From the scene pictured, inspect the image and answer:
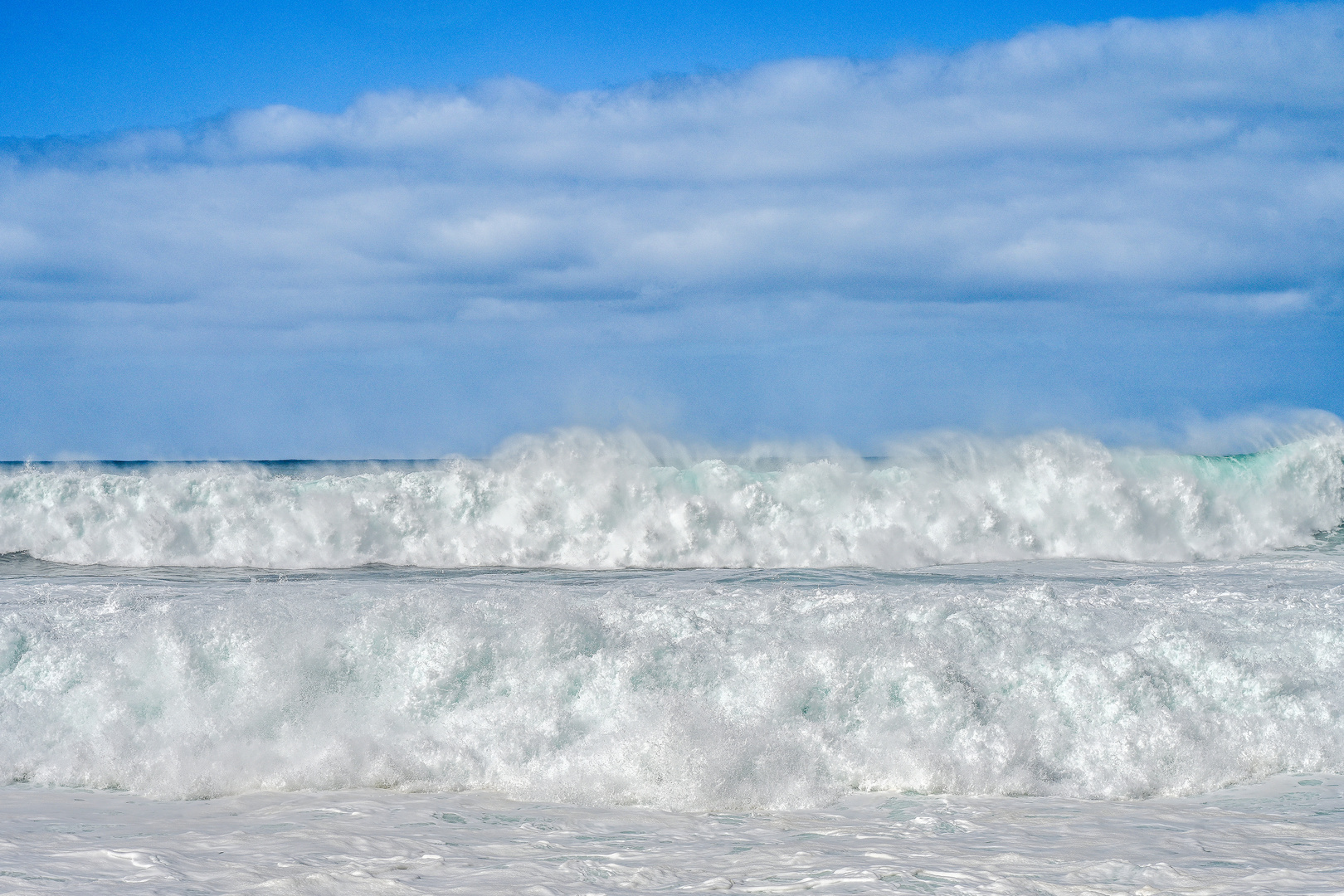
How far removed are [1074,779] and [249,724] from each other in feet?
17.5

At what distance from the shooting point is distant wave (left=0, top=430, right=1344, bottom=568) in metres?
15.4

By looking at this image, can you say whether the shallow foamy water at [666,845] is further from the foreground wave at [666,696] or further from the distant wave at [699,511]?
the distant wave at [699,511]

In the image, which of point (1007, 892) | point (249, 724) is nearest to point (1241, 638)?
point (1007, 892)

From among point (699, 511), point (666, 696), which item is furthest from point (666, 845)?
point (699, 511)

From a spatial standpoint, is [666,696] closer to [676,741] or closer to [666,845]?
[676,741]

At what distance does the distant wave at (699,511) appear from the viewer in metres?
15.4

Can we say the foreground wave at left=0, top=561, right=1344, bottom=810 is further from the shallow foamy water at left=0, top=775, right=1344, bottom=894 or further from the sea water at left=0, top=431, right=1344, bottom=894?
the shallow foamy water at left=0, top=775, right=1344, bottom=894

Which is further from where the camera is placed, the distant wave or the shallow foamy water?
the distant wave

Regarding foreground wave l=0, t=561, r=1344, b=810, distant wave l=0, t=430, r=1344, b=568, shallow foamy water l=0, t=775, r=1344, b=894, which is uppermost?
distant wave l=0, t=430, r=1344, b=568

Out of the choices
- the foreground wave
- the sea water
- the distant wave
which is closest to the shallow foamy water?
the sea water

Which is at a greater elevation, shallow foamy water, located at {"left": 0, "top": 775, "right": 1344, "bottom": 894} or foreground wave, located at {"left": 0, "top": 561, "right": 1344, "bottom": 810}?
foreground wave, located at {"left": 0, "top": 561, "right": 1344, "bottom": 810}

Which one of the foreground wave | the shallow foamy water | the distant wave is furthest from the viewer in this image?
the distant wave

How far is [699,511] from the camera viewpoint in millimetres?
15656

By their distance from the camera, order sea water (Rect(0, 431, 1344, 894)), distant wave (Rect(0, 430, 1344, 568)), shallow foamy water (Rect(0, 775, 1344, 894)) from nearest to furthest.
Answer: shallow foamy water (Rect(0, 775, 1344, 894)), sea water (Rect(0, 431, 1344, 894)), distant wave (Rect(0, 430, 1344, 568))
